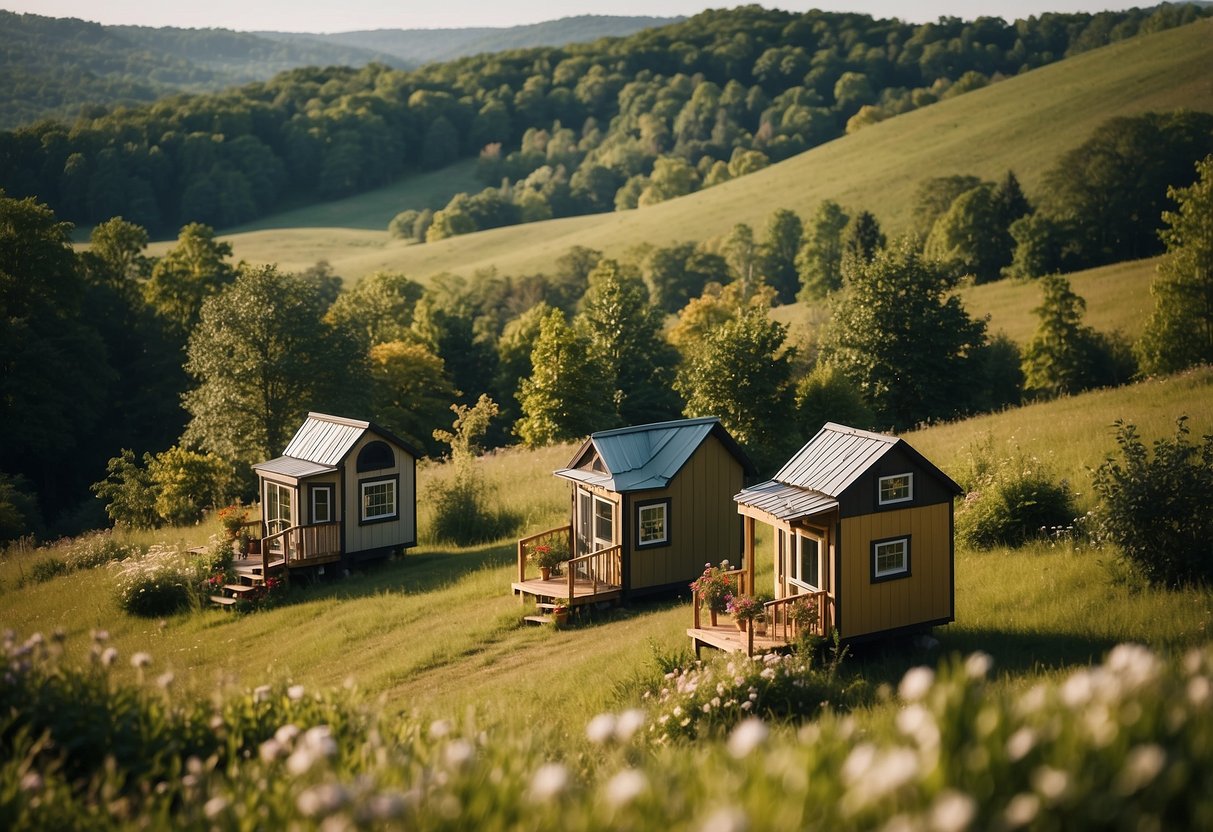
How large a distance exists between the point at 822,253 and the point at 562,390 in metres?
52.4

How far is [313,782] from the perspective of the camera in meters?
8.19

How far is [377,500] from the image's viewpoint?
29.3 meters

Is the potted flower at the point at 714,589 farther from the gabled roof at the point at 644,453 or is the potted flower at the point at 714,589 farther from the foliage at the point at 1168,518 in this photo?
the foliage at the point at 1168,518

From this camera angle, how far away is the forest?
12681 centimetres

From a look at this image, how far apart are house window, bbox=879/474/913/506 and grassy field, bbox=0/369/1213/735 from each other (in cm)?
260

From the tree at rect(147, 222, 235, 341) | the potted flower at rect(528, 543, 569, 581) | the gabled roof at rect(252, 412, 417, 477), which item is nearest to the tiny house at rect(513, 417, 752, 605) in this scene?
the potted flower at rect(528, 543, 569, 581)

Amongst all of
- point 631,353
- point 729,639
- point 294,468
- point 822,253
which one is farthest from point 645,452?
point 822,253

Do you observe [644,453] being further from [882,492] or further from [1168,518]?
[1168,518]

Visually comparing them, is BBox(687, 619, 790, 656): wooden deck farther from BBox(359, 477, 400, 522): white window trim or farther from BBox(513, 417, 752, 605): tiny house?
BBox(359, 477, 400, 522): white window trim

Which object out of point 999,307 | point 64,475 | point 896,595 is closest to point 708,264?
point 999,307

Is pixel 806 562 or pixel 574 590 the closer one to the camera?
pixel 806 562

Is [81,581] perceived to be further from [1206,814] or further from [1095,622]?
[1206,814]

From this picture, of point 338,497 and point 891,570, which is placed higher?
point 338,497

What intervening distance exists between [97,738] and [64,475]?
50.0 metres
